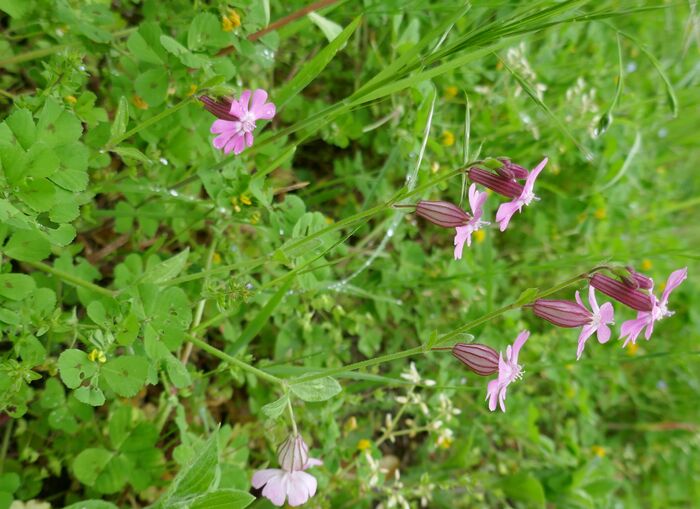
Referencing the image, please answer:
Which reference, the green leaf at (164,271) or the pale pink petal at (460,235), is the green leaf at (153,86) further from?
the pale pink petal at (460,235)

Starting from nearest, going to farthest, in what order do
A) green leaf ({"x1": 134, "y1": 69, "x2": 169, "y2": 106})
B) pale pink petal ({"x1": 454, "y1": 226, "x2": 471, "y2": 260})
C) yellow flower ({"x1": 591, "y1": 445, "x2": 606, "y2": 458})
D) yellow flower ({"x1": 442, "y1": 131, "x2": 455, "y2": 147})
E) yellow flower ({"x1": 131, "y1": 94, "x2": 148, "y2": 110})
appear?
pale pink petal ({"x1": 454, "y1": 226, "x2": 471, "y2": 260}) < green leaf ({"x1": 134, "y1": 69, "x2": 169, "y2": 106}) < yellow flower ({"x1": 131, "y1": 94, "x2": 148, "y2": 110}) < yellow flower ({"x1": 442, "y1": 131, "x2": 455, "y2": 147}) < yellow flower ({"x1": 591, "y1": 445, "x2": 606, "y2": 458})

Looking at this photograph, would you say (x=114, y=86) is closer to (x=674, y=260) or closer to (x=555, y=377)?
(x=555, y=377)

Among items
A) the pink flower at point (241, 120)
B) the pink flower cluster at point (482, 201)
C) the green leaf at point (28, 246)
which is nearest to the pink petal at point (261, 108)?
the pink flower at point (241, 120)

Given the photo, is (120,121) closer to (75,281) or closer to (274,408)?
(75,281)

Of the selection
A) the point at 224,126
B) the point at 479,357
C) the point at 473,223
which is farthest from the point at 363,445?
the point at 224,126

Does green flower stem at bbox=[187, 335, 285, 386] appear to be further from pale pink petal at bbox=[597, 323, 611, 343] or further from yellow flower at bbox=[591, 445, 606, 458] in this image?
yellow flower at bbox=[591, 445, 606, 458]

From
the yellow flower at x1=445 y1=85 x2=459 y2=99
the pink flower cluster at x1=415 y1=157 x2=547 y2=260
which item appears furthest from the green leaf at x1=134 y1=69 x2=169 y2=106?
the yellow flower at x1=445 y1=85 x2=459 y2=99
